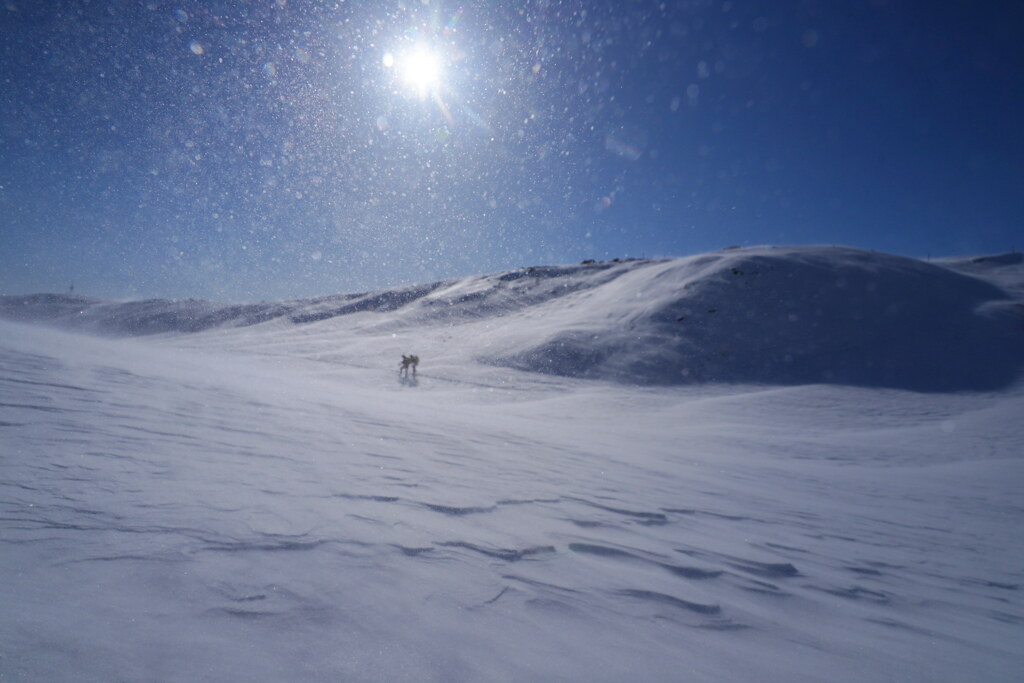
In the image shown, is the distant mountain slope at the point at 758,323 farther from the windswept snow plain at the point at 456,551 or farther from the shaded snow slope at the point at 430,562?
the shaded snow slope at the point at 430,562

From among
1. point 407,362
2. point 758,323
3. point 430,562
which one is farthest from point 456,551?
Answer: point 758,323

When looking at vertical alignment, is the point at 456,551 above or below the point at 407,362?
below

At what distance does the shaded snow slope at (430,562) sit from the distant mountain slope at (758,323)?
17.8 metres

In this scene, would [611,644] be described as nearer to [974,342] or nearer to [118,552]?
[118,552]

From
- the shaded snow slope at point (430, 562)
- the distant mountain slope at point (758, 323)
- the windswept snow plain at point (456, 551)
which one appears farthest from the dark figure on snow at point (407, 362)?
the shaded snow slope at point (430, 562)

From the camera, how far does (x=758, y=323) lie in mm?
25359

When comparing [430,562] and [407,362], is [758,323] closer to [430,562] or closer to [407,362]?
[407,362]

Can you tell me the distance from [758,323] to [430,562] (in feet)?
88.0

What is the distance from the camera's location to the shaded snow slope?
1396mm

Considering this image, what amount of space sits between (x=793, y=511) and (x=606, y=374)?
59.6 feet

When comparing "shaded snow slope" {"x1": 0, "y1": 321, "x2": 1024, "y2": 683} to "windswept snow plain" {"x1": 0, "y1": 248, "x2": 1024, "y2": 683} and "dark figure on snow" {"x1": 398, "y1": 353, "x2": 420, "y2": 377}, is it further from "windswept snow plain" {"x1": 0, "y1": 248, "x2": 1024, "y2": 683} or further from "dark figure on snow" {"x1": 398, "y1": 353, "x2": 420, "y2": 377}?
"dark figure on snow" {"x1": 398, "y1": 353, "x2": 420, "y2": 377}

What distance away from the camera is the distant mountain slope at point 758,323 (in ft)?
70.6

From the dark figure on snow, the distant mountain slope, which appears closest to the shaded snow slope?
the dark figure on snow

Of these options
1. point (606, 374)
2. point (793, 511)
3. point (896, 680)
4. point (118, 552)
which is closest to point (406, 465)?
point (118, 552)
